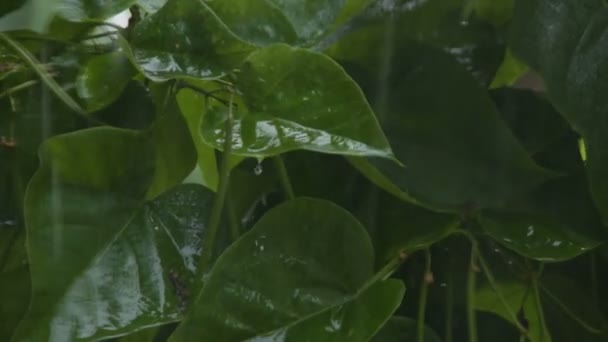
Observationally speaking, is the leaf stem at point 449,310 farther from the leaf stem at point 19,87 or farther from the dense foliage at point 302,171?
the leaf stem at point 19,87

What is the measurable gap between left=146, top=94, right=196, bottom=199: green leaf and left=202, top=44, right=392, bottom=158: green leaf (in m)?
0.04

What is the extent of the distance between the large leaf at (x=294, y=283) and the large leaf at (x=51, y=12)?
13 centimetres

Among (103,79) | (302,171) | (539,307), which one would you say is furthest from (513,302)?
(103,79)

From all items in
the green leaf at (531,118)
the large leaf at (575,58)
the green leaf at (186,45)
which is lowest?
the green leaf at (531,118)

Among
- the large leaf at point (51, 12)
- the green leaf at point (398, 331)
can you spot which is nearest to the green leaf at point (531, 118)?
the green leaf at point (398, 331)

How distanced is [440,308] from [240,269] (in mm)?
154

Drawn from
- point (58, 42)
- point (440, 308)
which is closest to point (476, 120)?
point (440, 308)

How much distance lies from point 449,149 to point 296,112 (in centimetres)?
10

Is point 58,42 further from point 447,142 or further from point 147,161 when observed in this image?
point 447,142

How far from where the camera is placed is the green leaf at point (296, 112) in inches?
13.3

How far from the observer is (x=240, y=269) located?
0.38 meters

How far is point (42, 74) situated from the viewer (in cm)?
42

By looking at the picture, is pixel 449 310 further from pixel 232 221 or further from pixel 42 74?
pixel 42 74

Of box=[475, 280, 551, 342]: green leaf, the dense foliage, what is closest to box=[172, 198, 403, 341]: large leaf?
the dense foliage
